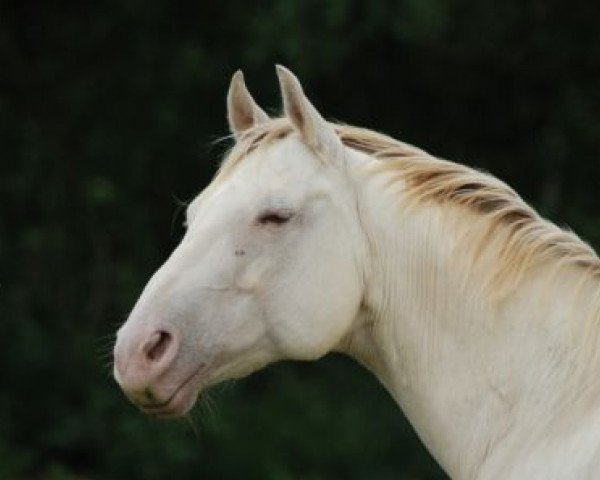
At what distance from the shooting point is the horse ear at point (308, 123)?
14.1ft

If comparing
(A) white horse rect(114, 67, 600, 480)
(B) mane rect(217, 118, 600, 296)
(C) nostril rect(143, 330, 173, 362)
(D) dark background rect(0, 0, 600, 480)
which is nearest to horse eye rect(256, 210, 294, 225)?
(A) white horse rect(114, 67, 600, 480)

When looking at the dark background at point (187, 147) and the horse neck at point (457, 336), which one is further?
the dark background at point (187, 147)

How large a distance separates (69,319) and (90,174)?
129 centimetres

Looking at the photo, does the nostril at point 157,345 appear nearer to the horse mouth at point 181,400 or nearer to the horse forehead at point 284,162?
the horse mouth at point 181,400

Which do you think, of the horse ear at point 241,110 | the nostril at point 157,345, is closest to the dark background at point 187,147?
the horse ear at point 241,110

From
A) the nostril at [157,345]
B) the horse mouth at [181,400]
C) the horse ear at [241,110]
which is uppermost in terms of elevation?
the horse ear at [241,110]

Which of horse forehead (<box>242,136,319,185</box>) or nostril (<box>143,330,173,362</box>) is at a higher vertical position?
horse forehead (<box>242,136,319,185</box>)

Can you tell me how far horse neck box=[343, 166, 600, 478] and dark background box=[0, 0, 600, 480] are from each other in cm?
780

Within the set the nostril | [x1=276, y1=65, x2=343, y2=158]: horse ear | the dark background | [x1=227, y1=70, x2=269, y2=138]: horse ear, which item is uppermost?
[x1=276, y1=65, x2=343, y2=158]: horse ear

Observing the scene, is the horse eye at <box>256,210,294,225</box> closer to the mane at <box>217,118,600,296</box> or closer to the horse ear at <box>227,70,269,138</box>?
the mane at <box>217,118,600,296</box>

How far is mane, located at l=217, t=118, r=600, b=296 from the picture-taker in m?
4.18

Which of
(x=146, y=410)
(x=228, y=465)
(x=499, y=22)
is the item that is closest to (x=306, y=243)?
(x=146, y=410)

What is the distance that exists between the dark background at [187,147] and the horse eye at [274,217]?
7882 mm

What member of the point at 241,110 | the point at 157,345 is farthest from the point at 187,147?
the point at 157,345
